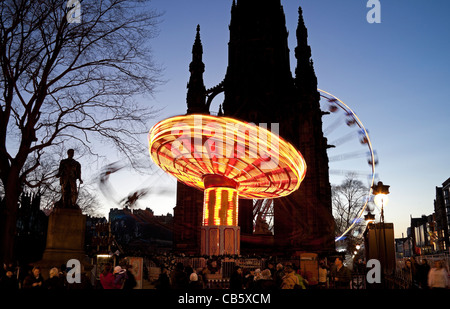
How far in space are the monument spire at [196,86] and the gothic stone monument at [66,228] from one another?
2427cm

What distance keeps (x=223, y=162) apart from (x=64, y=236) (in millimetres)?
11447

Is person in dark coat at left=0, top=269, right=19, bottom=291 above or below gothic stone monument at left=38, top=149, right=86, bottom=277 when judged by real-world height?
below

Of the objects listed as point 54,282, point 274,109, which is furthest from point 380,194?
point 274,109

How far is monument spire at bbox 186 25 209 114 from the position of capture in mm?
39656

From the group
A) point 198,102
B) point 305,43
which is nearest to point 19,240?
point 198,102

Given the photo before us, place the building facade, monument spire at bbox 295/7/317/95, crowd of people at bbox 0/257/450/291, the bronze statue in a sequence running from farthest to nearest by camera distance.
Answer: monument spire at bbox 295/7/317/95 → the building facade → the bronze statue → crowd of people at bbox 0/257/450/291

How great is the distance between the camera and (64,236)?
A: 48.5 feet

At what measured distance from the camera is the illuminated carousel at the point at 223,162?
21.1 meters

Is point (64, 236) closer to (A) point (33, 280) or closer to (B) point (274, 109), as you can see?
(A) point (33, 280)

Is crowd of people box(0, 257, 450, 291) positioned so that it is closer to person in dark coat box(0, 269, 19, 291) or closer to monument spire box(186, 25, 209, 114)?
person in dark coat box(0, 269, 19, 291)

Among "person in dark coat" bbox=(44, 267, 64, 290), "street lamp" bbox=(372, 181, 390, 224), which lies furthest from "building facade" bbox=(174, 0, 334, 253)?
"person in dark coat" bbox=(44, 267, 64, 290)

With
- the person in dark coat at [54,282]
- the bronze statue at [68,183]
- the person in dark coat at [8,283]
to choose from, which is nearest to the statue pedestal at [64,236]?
the bronze statue at [68,183]
